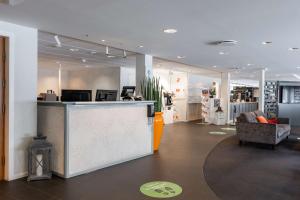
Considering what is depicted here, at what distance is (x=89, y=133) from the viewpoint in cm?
434

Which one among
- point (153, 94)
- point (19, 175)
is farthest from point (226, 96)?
point (19, 175)

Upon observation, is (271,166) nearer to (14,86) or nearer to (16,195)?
(16,195)

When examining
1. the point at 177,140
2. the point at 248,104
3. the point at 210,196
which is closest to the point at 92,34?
the point at 210,196

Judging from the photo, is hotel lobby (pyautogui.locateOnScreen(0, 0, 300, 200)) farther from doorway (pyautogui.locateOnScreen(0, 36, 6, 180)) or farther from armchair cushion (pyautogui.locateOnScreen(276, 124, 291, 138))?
armchair cushion (pyautogui.locateOnScreen(276, 124, 291, 138))

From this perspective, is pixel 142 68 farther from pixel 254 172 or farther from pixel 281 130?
pixel 281 130

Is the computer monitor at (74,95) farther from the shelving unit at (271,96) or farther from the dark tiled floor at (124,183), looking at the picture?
the shelving unit at (271,96)

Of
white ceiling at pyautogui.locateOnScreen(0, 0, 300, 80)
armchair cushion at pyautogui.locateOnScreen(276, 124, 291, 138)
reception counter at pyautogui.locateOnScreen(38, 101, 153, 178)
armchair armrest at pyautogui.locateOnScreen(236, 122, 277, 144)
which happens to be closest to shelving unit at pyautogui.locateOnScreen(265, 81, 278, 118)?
armchair cushion at pyautogui.locateOnScreen(276, 124, 291, 138)

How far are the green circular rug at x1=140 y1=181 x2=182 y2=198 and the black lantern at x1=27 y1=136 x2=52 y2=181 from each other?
5.50ft

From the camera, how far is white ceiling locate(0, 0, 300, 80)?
3092 millimetres

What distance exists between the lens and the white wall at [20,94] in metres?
3.89

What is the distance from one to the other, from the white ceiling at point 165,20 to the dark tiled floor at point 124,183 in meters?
2.54

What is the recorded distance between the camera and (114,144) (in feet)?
15.8

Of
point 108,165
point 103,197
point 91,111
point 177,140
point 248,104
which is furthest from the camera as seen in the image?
point 248,104

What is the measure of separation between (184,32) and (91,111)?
7.32 feet
